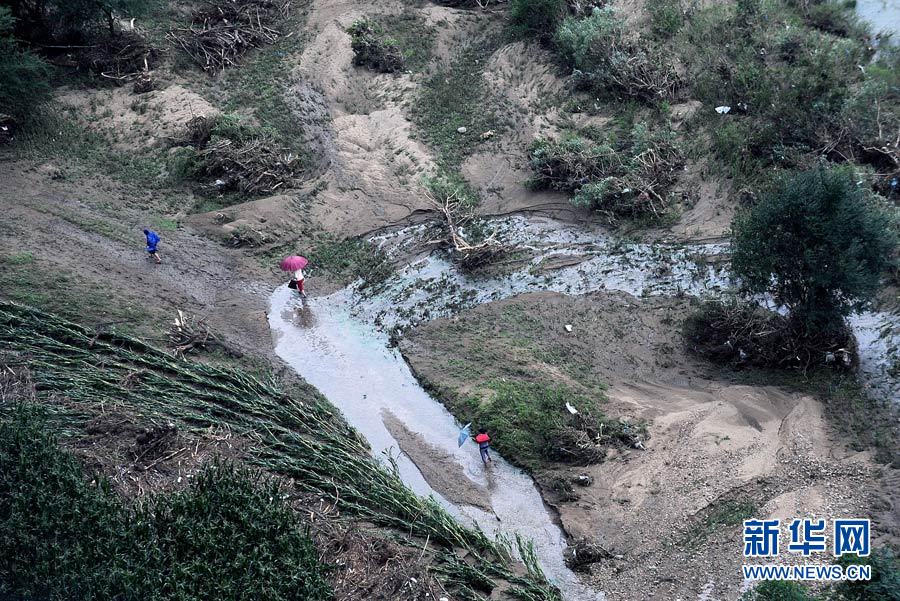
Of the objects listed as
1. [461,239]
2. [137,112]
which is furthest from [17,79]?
[461,239]

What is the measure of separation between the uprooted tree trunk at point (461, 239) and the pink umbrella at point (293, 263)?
→ 3339mm

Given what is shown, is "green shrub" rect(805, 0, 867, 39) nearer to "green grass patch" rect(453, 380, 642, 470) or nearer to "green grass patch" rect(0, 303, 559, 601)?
"green grass patch" rect(453, 380, 642, 470)

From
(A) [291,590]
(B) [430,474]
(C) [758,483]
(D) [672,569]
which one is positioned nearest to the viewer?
(A) [291,590]

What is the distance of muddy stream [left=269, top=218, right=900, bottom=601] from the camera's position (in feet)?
44.3

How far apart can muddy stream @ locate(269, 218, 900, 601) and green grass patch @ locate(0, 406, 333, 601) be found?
2974mm

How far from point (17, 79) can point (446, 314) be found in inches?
493

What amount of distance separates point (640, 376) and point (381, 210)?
7.95 meters

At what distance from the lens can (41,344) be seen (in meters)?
15.2

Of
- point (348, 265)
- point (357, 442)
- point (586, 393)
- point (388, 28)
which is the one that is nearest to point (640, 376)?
point (586, 393)

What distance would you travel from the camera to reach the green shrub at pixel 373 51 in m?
22.5

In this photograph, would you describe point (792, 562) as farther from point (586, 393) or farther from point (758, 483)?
point (586, 393)

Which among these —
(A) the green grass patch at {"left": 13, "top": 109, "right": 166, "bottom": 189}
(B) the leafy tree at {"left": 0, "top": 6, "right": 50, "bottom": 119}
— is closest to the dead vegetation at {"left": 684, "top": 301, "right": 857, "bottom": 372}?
(A) the green grass patch at {"left": 13, "top": 109, "right": 166, "bottom": 189}

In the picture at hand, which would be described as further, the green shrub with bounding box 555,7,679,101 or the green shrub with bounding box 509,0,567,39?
the green shrub with bounding box 509,0,567,39

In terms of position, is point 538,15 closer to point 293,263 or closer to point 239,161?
point 239,161
